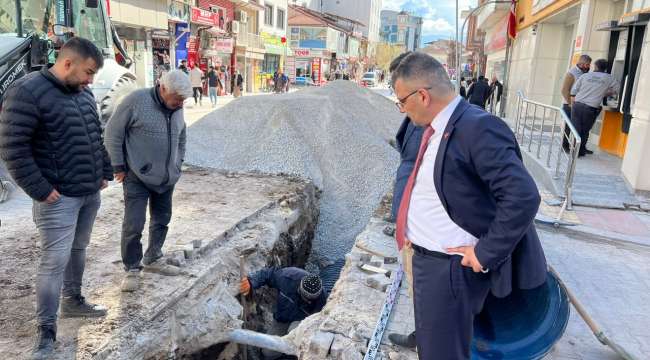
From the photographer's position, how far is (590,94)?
24.4ft

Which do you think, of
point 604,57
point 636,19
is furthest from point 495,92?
point 636,19

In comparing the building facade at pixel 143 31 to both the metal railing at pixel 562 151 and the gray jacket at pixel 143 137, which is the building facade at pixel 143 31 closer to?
the metal railing at pixel 562 151

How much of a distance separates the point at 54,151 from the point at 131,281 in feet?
4.62

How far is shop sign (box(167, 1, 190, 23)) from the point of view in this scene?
22.9 m

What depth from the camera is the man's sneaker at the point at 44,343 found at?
300 cm

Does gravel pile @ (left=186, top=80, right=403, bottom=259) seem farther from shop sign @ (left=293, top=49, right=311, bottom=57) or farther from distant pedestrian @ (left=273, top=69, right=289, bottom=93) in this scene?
shop sign @ (left=293, top=49, right=311, bottom=57)

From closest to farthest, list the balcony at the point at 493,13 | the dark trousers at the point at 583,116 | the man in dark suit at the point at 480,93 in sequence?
the dark trousers at the point at 583,116, the man in dark suit at the point at 480,93, the balcony at the point at 493,13

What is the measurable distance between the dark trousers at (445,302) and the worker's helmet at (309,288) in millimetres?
2385

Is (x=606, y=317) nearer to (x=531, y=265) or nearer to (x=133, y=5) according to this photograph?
(x=531, y=265)

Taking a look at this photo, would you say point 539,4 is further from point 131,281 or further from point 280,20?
point 280,20

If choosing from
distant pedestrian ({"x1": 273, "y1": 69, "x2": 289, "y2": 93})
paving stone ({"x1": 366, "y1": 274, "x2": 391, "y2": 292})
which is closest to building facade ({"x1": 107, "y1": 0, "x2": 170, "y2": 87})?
distant pedestrian ({"x1": 273, "y1": 69, "x2": 289, "y2": 93})

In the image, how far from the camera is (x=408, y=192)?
219 cm

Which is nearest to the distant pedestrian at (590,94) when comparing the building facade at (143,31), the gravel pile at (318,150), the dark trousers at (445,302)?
the gravel pile at (318,150)

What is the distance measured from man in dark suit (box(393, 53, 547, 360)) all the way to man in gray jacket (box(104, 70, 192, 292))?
7.25 ft
